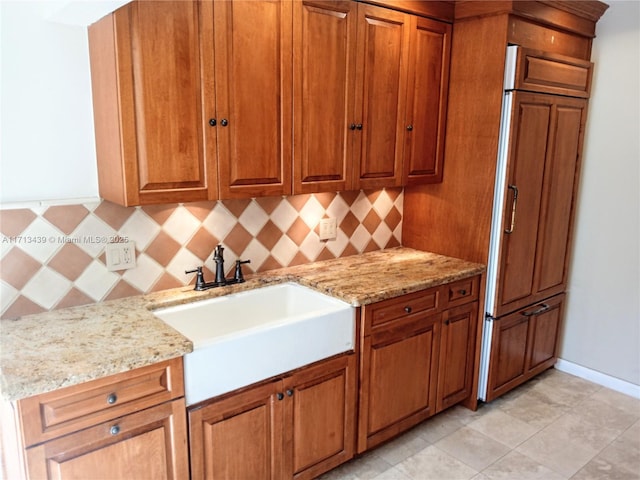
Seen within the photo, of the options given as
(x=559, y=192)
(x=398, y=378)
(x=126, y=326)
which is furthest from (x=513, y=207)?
(x=126, y=326)

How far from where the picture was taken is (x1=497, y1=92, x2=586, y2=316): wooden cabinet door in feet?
8.57

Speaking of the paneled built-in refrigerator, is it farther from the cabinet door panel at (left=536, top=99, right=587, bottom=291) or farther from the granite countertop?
the granite countertop

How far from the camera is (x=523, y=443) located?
258cm

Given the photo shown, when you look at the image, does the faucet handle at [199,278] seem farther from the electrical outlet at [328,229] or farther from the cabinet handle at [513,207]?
the cabinet handle at [513,207]

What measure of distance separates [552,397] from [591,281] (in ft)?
2.54

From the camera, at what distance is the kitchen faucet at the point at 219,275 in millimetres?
2178

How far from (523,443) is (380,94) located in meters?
1.92

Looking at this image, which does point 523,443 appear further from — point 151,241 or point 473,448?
point 151,241

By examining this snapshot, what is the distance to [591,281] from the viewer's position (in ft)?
10.4

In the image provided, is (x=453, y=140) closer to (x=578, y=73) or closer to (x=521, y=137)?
(x=521, y=137)

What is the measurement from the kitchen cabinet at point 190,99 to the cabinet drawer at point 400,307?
0.72m

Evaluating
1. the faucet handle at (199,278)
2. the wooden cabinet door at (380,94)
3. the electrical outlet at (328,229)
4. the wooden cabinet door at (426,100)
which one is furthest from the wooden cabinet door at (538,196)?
the faucet handle at (199,278)

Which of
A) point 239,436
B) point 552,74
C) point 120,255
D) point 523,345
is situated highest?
point 552,74

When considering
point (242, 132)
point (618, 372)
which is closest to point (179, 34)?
point (242, 132)
